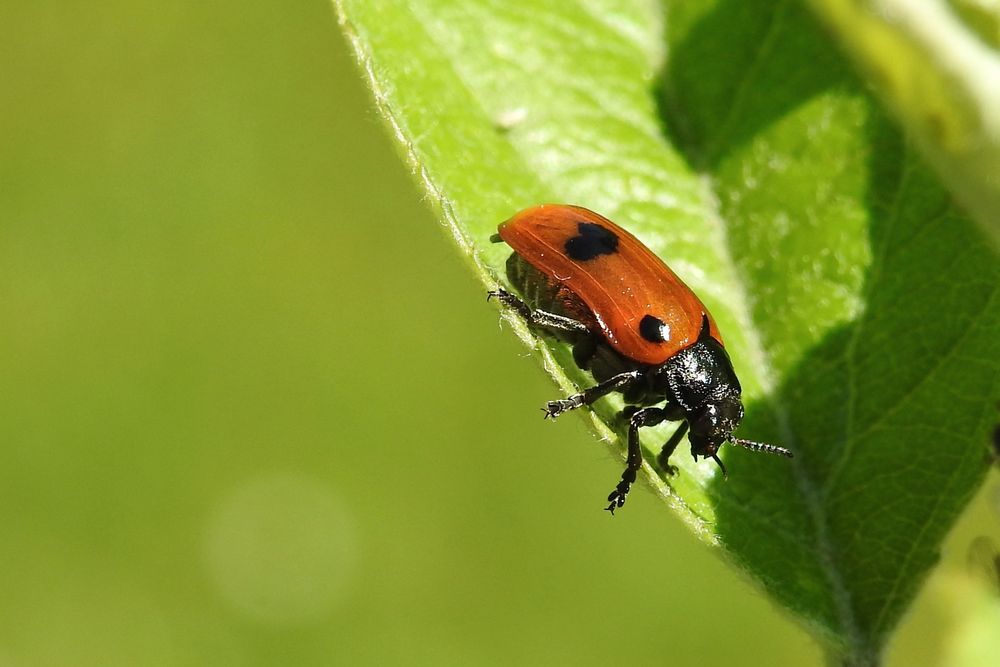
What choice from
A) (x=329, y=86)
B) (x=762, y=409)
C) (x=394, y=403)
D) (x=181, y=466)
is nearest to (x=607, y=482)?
(x=394, y=403)

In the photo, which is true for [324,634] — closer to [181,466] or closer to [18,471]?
[181,466]

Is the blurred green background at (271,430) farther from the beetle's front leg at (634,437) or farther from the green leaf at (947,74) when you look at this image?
the green leaf at (947,74)

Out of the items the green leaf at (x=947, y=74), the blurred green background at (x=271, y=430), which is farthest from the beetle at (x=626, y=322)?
the blurred green background at (x=271, y=430)

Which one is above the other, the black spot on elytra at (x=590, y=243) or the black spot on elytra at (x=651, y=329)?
the black spot on elytra at (x=590, y=243)

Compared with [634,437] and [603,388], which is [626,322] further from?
[634,437]

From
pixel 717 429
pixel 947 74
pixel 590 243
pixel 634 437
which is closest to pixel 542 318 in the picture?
pixel 590 243

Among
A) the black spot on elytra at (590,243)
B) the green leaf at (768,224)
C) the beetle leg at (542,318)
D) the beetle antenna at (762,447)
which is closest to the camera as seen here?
the green leaf at (768,224)
